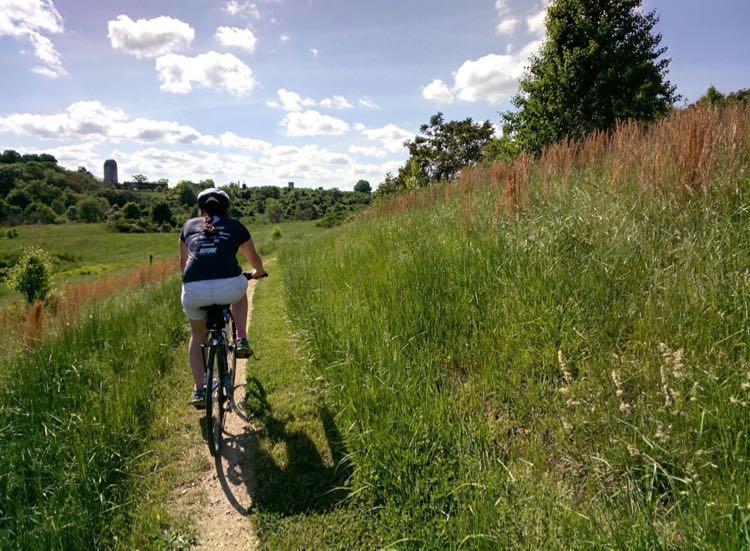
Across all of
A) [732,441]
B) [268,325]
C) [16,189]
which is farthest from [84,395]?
[16,189]

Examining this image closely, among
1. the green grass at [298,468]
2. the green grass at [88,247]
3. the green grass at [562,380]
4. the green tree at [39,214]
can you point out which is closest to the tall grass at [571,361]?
the green grass at [562,380]

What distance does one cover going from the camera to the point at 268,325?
775 cm

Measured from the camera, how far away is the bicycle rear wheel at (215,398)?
3605mm

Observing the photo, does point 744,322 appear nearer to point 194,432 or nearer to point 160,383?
A: point 194,432

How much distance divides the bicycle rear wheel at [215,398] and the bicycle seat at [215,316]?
0.23 m

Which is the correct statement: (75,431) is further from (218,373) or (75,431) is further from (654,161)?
(654,161)

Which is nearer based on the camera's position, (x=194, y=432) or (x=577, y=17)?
(x=194, y=432)

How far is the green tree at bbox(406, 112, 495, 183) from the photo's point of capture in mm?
27062

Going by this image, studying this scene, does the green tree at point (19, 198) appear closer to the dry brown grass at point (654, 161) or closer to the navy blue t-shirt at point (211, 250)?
the navy blue t-shirt at point (211, 250)

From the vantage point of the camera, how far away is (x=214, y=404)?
13.0 ft

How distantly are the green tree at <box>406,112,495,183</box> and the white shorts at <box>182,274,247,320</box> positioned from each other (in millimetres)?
23785

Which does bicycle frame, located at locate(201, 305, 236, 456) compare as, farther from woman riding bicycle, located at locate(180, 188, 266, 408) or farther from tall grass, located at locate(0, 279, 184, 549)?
tall grass, located at locate(0, 279, 184, 549)

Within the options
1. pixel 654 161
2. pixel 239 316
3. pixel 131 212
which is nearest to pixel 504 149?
pixel 654 161

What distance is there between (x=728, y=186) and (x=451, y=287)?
2714 mm
